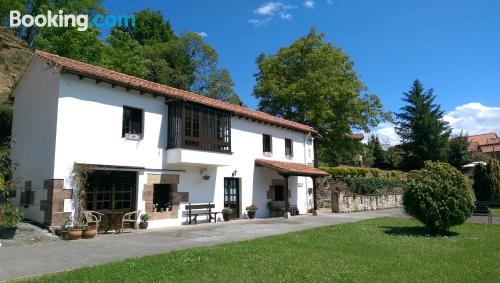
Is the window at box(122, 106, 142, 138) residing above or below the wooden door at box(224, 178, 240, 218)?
above

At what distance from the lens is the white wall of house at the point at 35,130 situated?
1292 centimetres

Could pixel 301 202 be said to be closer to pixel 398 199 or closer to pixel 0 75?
pixel 398 199

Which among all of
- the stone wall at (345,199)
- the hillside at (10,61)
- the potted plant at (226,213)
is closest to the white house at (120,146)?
the potted plant at (226,213)

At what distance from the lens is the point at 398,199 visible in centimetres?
3098

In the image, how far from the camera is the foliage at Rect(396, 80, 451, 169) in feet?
135

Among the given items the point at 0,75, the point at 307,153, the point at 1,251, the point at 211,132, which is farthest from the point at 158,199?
the point at 0,75

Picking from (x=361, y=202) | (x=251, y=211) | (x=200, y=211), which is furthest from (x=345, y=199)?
(x=200, y=211)

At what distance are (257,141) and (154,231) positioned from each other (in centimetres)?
884

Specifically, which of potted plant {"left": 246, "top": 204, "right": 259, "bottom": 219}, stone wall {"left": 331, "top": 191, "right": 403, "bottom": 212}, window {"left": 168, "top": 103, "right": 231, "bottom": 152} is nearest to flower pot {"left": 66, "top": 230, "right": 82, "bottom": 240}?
window {"left": 168, "top": 103, "right": 231, "bottom": 152}

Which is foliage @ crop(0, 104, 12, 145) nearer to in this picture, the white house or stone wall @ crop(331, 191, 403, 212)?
the white house

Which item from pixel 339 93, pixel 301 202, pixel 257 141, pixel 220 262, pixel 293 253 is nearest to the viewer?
pixel 220 262

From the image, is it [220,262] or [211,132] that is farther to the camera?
[211,132]

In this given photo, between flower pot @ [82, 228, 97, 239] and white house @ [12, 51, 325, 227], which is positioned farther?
white house @ [12, 51, 325, 227]

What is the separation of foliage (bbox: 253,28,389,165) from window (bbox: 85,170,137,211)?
2040 centimetres
